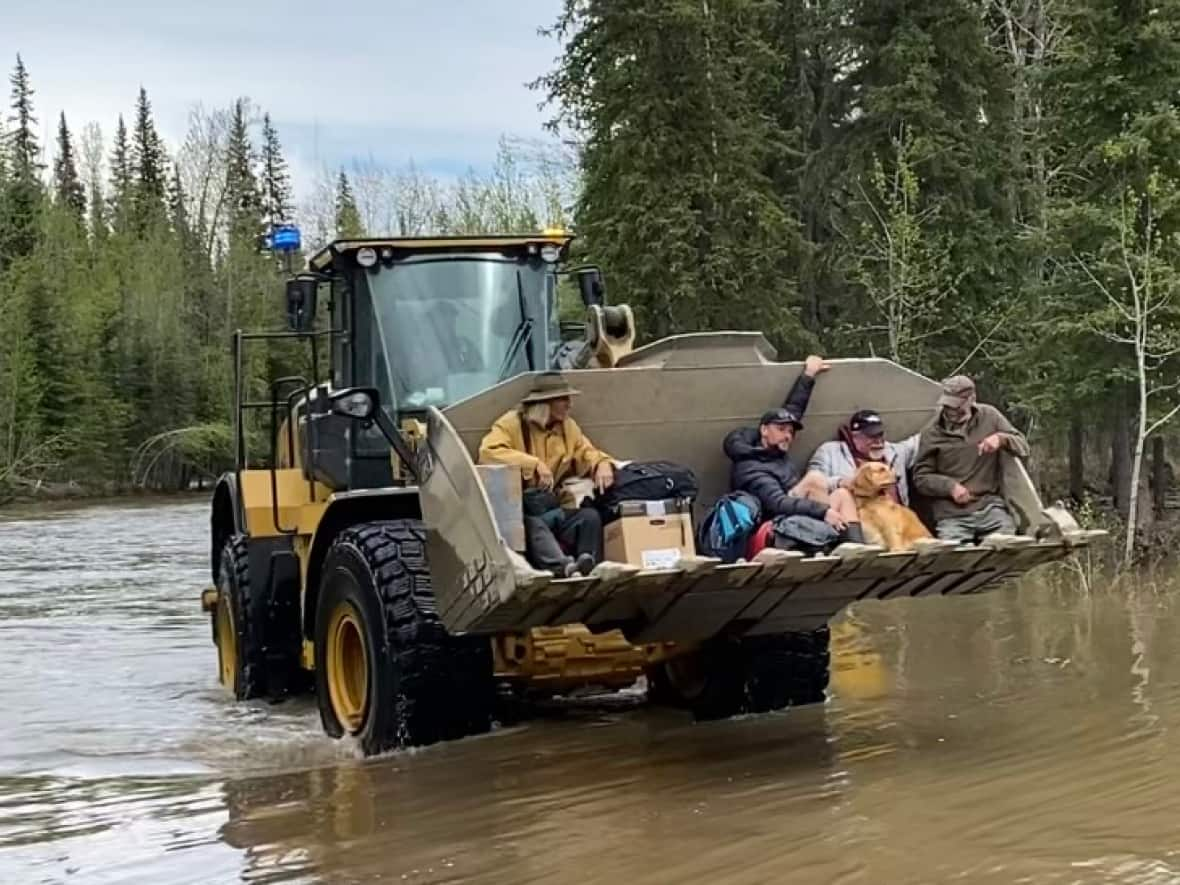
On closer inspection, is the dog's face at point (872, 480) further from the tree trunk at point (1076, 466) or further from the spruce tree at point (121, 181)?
the spruce tree at point (121, 181)

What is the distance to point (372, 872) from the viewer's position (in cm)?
596

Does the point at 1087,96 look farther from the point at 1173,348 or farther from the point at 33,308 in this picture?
the point at 33,308

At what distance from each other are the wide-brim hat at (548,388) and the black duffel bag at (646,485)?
49 cm

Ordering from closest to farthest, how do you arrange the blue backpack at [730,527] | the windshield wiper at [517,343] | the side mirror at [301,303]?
the blue backpack at [730,527] → the windshield wiper at [517,343] → the side mirror at [301,303]

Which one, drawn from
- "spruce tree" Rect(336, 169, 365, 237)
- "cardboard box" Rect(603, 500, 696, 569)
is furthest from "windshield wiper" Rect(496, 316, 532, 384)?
"spruce tree" Rect(336, 169, 365, 237)

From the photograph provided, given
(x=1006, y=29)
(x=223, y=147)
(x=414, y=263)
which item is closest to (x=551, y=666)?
(x=414, y=263)

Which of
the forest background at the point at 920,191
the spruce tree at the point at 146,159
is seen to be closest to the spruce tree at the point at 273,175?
the spruce tree at the point at 146,159

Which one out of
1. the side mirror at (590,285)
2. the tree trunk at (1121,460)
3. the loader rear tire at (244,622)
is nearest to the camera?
the side mirror at (590,285)

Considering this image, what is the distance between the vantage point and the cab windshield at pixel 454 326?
910 centimetres

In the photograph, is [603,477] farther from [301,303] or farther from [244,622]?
[244,622]

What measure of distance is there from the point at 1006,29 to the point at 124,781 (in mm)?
23655

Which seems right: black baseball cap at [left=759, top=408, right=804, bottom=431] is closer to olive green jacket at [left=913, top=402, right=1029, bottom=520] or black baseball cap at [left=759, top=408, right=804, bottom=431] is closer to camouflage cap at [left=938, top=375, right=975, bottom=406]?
olive green jacket at [left=913, top=402, right=1029, bottom=520]

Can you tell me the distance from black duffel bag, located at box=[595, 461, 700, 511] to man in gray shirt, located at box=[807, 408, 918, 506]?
33.7 inches

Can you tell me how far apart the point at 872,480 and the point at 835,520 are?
1.46 ft
